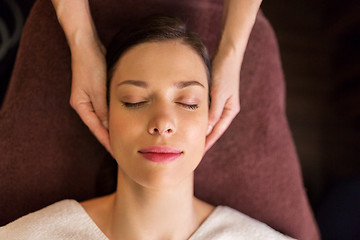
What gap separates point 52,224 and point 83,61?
1.65ft

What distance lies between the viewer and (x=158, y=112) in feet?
3.07

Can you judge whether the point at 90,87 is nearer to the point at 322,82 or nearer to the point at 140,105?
the point at 140,105

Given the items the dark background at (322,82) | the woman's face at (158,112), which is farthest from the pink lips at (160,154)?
the dark background at (322,82)

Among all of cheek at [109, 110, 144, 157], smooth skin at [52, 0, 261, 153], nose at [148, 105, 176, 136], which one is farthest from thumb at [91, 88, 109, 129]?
nose at [148, 105, 176, 136]

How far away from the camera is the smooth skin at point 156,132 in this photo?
0.93 meters

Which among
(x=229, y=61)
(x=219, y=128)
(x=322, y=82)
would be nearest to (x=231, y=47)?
(x=229, y=61)

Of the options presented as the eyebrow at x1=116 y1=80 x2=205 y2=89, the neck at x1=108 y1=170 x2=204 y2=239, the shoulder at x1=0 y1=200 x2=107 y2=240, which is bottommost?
the shoulder at x1=0 y1=200 x2=107 y2=240

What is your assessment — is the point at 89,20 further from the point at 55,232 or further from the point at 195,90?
the point at 55,232

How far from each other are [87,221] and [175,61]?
0.55 m

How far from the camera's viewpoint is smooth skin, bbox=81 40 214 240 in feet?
3.04

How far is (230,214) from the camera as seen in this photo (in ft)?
3.96

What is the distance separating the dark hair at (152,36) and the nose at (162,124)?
0.72 feet

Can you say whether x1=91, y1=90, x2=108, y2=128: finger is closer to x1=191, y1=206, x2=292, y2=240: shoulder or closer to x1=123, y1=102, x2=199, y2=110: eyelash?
x1=123, y1=102, x2=199, y2=110: eyelash

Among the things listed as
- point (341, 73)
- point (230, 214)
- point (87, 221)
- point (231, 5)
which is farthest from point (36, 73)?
point (341, 73)
